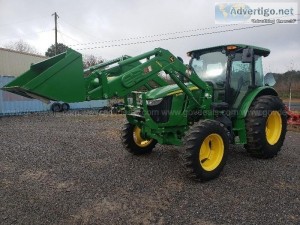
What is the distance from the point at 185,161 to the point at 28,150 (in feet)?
14.5

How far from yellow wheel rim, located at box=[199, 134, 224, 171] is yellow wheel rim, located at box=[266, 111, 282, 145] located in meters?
1.84

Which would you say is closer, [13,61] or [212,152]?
[212,152]

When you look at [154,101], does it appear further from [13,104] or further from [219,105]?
[13,104]

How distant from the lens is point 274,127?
6.55 meters

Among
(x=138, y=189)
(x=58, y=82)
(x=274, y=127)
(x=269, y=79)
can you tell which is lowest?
(x=138, y=189)

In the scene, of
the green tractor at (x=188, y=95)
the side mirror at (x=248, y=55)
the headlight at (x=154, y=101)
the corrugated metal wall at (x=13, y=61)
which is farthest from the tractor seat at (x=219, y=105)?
the corrugated metal wall at (x=13, y=61)

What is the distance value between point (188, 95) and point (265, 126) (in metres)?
1.87

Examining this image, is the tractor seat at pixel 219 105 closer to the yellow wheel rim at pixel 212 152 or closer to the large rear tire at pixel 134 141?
the yellow wheel rim at pixel 212 152

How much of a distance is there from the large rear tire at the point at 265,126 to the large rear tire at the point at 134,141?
2.25 metres

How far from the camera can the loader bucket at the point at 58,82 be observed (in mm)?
3576

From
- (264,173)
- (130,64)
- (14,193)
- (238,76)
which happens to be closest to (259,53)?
(238,76)

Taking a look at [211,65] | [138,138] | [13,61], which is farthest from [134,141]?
[13,61]

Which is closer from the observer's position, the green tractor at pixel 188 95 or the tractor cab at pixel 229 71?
the green tractor at pixel 188 95

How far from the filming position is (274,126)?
21.5 feet
